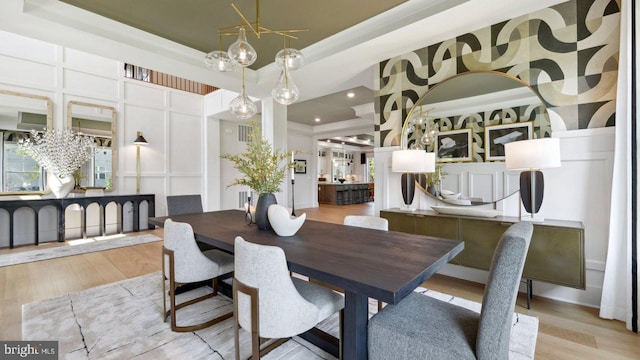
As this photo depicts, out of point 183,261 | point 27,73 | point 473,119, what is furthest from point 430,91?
point 27,73

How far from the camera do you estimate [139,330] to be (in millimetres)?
1926

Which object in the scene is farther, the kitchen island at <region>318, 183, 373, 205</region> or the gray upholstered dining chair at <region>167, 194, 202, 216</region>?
the kitchen island at <region>318, 183, 373, 205</region>

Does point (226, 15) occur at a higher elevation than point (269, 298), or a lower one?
higher

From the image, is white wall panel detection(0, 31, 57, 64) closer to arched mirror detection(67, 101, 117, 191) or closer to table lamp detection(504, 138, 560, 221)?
arched mirror detection(67, 101, 117, 191)

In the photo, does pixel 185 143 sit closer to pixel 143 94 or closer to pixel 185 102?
pixel 185 102

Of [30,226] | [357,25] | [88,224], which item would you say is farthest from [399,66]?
[30,226]

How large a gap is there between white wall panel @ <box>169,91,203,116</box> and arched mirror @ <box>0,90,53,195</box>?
6.71ft

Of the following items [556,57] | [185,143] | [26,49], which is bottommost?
[185,143]

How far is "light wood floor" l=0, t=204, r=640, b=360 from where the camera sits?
1.73 metres

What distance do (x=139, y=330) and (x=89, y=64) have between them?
17.0 feet

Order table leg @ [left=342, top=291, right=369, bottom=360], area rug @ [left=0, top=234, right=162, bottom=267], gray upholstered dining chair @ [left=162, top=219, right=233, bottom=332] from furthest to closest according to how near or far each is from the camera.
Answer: area rug @ [left=0, top=234, right=162, bottom=267], gray upholstered dining chair @ [left=162, top=219, right=233, bottom=332], table leg @ [left=342, top=291, right=369, bottom=360]

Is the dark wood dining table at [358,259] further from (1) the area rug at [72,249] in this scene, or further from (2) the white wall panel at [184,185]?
(2) the white wall panel at [184,185]

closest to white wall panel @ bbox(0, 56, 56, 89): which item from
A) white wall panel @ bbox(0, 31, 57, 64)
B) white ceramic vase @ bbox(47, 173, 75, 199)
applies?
white wall panel @ bbox(0, 31, 57, 64)

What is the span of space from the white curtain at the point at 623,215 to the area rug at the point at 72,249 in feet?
18.8
